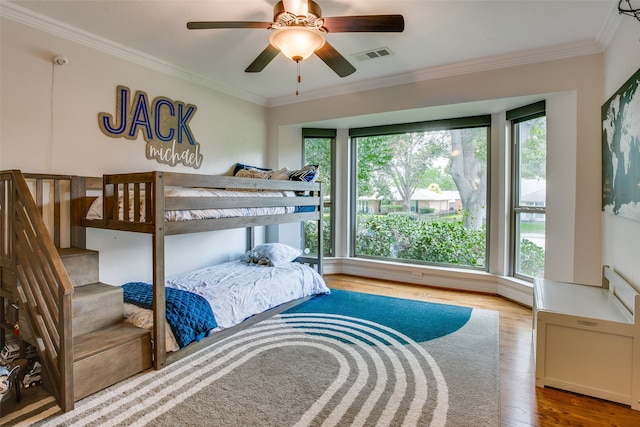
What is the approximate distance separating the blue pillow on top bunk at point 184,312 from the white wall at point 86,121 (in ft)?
2.09

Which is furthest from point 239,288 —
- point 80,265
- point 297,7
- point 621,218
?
point 621,218

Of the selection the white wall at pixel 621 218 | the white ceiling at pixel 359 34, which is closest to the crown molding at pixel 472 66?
the white ceiling at pixel 359 34

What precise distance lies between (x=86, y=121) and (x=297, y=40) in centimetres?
202

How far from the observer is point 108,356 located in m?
1.97

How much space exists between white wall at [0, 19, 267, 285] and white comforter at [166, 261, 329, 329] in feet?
1.43

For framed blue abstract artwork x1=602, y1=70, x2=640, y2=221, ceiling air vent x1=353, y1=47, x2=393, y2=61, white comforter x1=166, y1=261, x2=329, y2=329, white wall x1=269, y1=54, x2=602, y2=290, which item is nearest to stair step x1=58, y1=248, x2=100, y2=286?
white comforter x1=166, y1=261, x2=329, y2=329

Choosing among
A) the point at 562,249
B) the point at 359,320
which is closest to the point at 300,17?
the point at 359,320

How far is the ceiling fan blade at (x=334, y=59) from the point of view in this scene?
2.27 meters

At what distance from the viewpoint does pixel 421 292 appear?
4.02 m

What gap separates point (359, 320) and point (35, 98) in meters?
3.18

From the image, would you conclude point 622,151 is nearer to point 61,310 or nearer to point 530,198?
point 530,198

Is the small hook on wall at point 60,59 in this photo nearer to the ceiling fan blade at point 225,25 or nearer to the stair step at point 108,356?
the ceiling fan blade at point 225,25

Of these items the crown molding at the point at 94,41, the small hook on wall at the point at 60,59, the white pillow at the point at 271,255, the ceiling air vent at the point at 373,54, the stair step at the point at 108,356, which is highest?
the ceiling air vent at the point at 373,54

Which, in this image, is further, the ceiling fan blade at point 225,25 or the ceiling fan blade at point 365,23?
the ceiling fan blade at point 225,25
